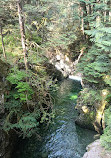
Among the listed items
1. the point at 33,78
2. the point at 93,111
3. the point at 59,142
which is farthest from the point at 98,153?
the point at 33,78

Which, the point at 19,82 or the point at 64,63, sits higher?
the point at 19,82

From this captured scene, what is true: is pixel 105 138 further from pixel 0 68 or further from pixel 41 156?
pixel 0 68

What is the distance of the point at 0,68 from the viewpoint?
21.4 ft

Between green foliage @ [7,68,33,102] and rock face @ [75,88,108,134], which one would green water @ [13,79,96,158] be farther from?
green foliage @ [7,68,33,102]

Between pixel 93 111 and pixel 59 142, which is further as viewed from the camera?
pixel 93 111

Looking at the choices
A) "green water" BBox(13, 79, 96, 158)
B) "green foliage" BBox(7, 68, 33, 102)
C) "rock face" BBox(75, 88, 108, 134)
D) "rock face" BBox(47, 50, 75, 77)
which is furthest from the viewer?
"rock face" BBox(47, 50, 75, 77)

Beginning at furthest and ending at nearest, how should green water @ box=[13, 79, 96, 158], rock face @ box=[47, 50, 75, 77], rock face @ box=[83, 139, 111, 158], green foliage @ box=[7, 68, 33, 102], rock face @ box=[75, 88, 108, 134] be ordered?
rock face @ box=[47, 50, 75, 77] < rock face @ box=[75, 88, 108, 134] < green water @ box=[13, 79, 96, 158] < green foliage @ box=[7, 68, 33, 102] < rock face @ box=[83, 139, 111, 158]

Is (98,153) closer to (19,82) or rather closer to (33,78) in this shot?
(33,78)

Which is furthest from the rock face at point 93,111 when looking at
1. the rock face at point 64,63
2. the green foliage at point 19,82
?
the rock face at point 64,63

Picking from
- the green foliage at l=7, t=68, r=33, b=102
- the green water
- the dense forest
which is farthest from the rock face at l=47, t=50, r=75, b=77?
the green foliage at l=7, t=68, r=33, b=102

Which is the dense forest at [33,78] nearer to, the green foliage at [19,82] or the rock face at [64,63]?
the green foliage at [19,82]

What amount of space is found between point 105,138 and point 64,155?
3.16 m

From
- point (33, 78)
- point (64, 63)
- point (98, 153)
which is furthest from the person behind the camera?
point (64, 63)

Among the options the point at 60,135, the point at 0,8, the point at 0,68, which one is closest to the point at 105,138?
the point at 60,135
